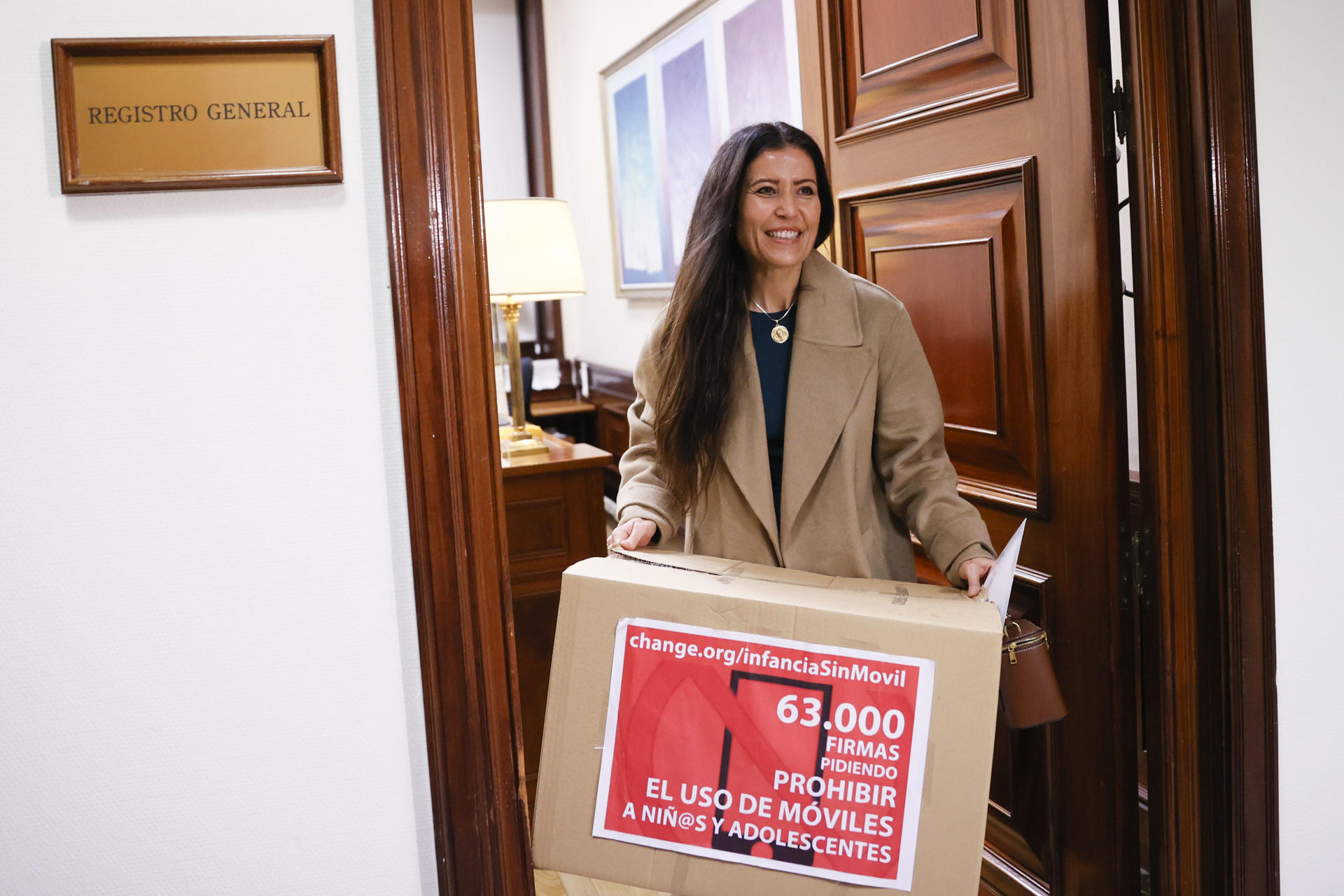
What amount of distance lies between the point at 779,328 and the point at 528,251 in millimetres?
1261

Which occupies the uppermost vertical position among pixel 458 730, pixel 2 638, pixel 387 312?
pixel 387 312

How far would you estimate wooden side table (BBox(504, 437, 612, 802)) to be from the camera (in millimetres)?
2928

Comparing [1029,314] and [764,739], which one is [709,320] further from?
[764,739]

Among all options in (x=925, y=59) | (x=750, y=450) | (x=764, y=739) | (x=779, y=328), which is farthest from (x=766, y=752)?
(x=925, y=59)

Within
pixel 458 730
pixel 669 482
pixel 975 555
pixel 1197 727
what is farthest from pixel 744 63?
pixel 458 730

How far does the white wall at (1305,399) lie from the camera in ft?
5.39

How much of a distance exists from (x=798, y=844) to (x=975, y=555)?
0.62 m

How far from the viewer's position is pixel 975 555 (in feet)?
5.52

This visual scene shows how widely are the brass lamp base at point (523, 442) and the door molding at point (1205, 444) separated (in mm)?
1767

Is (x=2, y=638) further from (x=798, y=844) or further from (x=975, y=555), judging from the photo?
(x=975, y=555)

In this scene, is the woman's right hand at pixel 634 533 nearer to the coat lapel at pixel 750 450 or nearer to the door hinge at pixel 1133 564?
the coat lapel at pixel 750 450

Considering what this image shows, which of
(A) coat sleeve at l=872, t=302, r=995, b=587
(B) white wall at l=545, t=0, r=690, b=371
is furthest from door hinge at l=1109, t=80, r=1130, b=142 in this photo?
(B) white wall at l=545, t=0, r=690, b=371

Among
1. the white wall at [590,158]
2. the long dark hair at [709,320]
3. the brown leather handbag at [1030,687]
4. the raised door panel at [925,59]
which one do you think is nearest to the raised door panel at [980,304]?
the raised door panel at [925,59]

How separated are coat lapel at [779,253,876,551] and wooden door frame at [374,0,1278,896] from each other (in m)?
0.47
